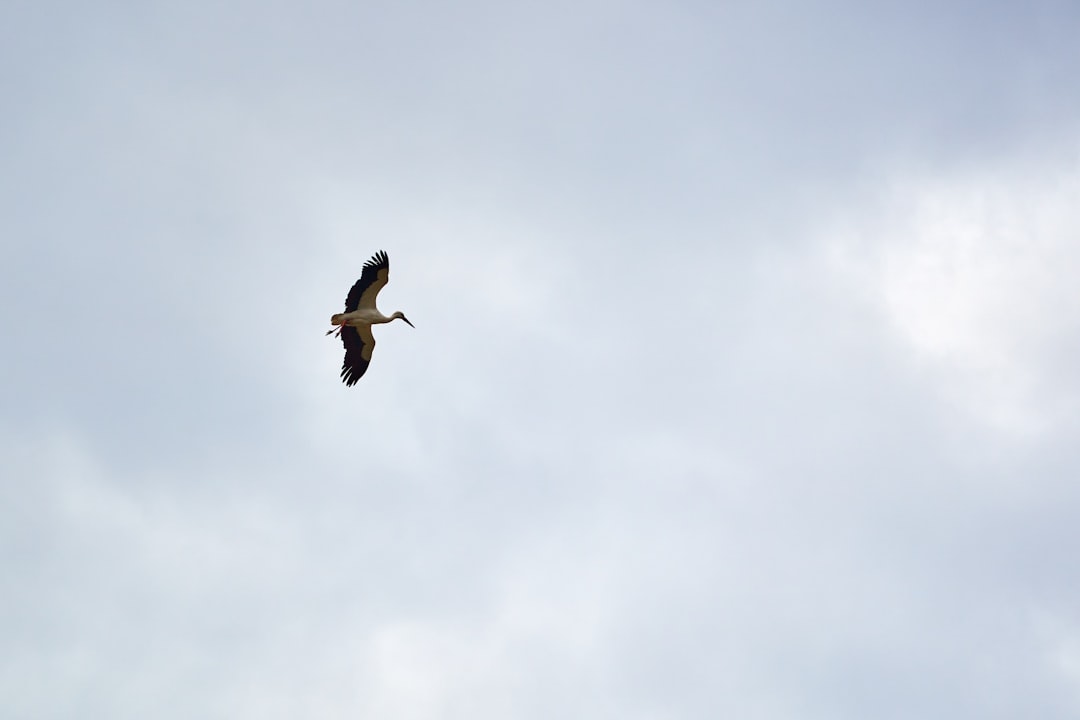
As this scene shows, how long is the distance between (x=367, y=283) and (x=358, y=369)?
401 cm

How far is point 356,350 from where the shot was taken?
5466 centimetres

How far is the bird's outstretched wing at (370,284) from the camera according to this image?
52.4m

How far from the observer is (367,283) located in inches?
2071

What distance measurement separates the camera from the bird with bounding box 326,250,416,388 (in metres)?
52.5

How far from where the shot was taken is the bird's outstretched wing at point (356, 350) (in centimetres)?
5438

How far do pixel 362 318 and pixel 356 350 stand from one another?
1.73 meters

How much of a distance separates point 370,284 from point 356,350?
342 cm

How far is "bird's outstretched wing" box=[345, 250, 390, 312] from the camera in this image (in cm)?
5238

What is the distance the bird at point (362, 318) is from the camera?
172ft

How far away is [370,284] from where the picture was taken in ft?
173

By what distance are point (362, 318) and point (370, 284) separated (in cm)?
169

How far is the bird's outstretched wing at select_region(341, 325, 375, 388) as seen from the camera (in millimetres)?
54375

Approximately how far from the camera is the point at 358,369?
54.5 meters
